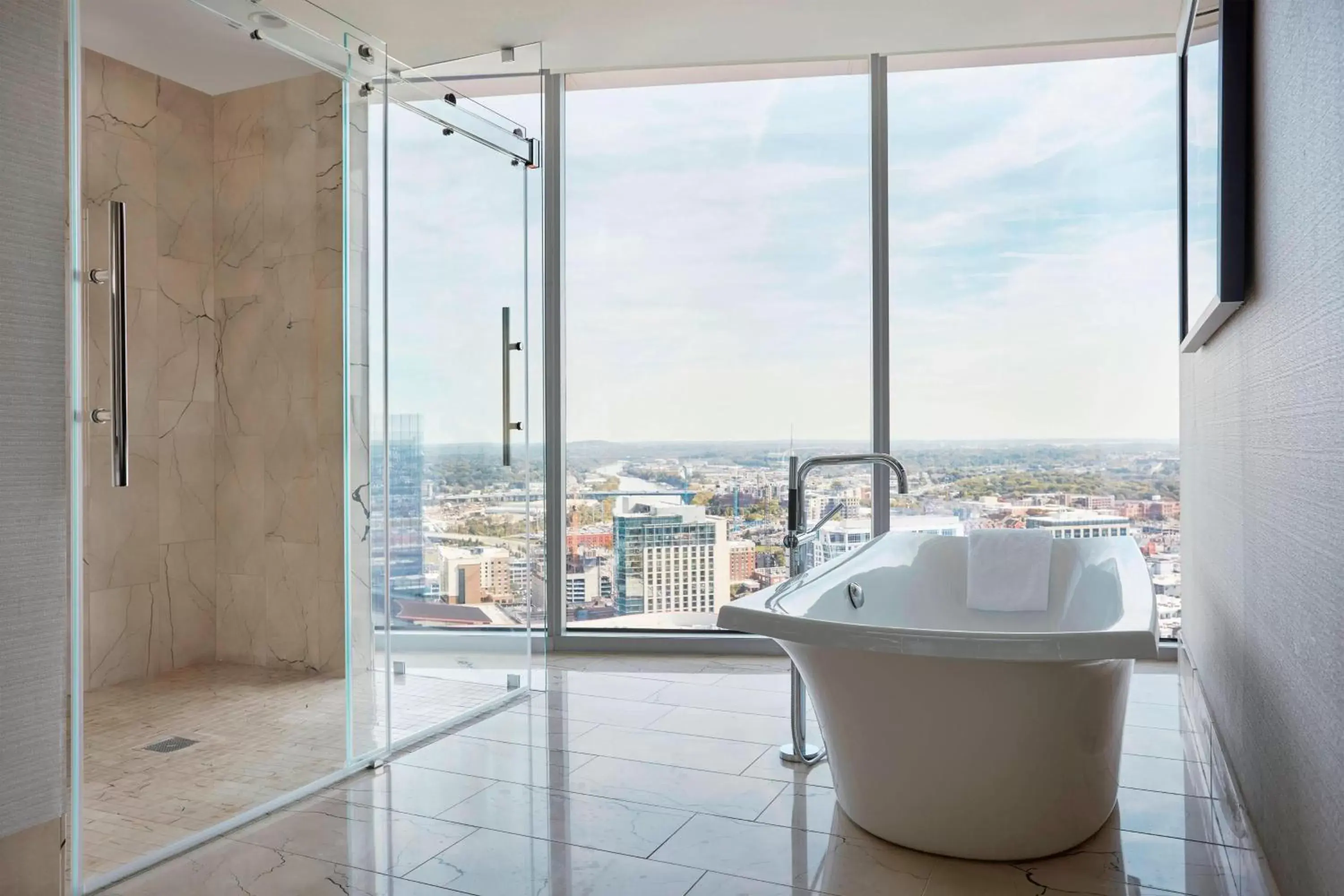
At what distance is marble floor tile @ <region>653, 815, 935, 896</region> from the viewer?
2.15 m

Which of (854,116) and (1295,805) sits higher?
(854,116)

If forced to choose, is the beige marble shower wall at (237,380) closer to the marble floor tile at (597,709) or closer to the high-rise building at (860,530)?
the marble floor tile at (597,709)

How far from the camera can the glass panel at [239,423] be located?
2754 millimetres

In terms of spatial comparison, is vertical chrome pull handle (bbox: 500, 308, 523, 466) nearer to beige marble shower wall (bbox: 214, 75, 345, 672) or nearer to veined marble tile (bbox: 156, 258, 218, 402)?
beige marble shower wall (bbox: 214, 75, 345, 672)

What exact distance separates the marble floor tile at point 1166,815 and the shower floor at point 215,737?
202 centimetres

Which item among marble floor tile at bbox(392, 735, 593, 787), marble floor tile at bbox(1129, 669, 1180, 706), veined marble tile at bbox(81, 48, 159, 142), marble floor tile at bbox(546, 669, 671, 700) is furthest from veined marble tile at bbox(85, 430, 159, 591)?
marble floor tile at bbox(1129, 669, 1180, 706)

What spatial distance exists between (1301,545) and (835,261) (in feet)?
9.48

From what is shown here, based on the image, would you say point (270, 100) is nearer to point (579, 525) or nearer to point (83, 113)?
point (83, 113)

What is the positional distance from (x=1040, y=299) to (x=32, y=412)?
140 inches

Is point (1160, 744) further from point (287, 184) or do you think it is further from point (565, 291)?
point (287, 184)

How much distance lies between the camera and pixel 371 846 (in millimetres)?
Answer: 2350

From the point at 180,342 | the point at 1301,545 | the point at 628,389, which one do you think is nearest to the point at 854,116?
the point at 628,389

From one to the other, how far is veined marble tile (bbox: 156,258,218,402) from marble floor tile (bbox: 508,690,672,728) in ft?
4.88

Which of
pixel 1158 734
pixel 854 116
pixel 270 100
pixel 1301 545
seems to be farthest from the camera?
pixel 854 116
